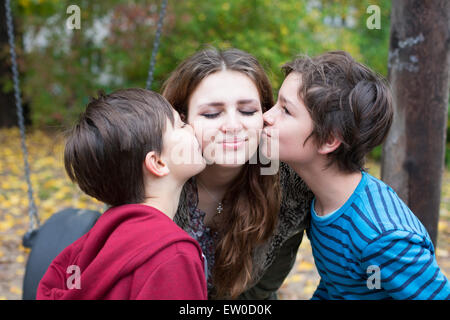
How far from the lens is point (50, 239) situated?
2309 mm

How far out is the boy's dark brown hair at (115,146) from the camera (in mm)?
1556

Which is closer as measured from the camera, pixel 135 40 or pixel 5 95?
pixel 135 40

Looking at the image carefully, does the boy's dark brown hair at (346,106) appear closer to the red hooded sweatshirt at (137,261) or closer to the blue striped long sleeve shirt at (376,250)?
the blue striped long sleeve shirt at (376,250)

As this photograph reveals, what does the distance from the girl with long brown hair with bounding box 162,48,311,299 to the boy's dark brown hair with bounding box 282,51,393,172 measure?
248 millimetres

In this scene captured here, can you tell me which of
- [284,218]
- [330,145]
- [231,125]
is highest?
[231,125]

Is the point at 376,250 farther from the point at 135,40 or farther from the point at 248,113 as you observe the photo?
the point at 135,40

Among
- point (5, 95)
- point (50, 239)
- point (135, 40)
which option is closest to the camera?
point (50, 239)

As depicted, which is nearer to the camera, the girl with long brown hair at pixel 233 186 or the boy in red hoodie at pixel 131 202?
the boy in red hoodie at pixel 131 202

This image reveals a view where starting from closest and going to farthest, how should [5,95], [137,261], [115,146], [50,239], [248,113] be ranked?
[137,261]
[115,146]
[248,113]
[50,239]
[5,95]

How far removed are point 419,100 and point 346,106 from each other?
60 centimetres

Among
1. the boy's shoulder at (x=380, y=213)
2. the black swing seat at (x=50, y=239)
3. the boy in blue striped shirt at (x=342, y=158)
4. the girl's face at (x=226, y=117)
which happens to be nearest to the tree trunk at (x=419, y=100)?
the boy in blue striped shirt at (x=342, y=158)

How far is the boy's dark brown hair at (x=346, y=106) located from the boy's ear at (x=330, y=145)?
1cm

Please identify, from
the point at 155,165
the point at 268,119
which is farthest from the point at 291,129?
the point at 155,165
